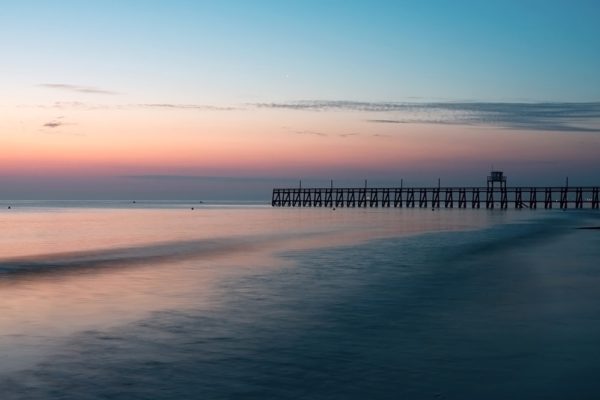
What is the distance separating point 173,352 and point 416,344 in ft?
9.93

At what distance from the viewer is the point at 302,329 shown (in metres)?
9.55

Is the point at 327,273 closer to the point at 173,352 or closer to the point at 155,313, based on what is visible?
the point at 155,313

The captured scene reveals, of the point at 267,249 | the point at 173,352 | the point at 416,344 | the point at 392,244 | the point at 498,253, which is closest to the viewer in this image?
the point at 173,352

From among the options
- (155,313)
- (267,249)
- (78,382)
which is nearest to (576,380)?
(78,382)

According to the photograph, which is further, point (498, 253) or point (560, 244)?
point (560, 244)

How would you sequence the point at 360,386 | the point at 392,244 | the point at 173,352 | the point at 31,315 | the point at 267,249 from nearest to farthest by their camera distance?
the point at 360,386 < the point at 173,352 < the point at 31,315 < the point at 267,249 < the point at 392,244

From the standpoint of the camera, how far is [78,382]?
6703mm

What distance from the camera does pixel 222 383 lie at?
6.64 metres

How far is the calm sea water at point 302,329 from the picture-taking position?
661 centimetres

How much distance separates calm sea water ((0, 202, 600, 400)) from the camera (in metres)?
6.61

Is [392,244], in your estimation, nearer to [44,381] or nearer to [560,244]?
[560,244]

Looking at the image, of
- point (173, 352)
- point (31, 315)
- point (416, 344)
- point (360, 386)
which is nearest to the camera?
point (360, 386)

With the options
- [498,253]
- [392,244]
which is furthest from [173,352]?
[392,244]

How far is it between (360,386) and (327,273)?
1036 centimetres
